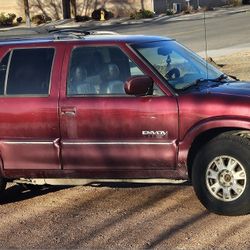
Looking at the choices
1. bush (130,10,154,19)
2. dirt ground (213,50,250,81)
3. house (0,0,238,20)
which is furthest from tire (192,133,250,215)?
house (0,0,238,20)

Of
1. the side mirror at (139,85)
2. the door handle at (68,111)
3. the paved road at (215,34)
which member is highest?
the side mirror at (139,85)

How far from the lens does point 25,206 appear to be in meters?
6.76

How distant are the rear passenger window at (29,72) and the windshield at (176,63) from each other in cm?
96

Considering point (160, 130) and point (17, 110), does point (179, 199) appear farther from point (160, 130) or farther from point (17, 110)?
point (17, 110)

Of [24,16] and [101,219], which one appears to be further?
[24,16]

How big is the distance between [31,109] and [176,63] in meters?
1.58

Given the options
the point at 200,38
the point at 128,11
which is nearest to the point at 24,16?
the point at 128,11

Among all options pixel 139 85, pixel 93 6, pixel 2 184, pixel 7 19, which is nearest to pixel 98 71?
pixel 139 85

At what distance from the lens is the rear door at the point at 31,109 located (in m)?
6.37

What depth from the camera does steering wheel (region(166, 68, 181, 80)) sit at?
20.4ft

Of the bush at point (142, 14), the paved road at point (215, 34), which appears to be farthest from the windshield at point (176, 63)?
the bush at point (142, 14)

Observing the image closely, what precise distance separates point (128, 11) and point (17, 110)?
52.8m

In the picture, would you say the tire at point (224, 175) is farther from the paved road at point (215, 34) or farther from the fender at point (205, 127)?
the paved road at point (215, 34)

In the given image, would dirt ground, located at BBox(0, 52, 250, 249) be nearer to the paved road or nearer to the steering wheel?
the steering wheel
